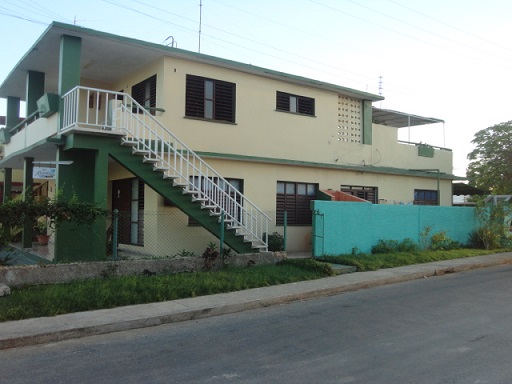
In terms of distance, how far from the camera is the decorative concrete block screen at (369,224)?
1410 cm

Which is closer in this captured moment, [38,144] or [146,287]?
[146,287]

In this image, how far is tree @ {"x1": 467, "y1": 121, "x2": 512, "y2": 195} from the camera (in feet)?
80.5

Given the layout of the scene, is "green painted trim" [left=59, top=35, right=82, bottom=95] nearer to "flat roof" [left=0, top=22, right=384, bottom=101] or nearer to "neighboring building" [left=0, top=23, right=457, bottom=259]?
"neighboring building" [left=0, top=23, right=457, bottom=259]

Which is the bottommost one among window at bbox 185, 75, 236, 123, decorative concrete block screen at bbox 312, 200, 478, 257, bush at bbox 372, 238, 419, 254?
bush at bbox 372, 238, 419, 254

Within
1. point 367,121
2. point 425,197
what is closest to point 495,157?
point 425,197

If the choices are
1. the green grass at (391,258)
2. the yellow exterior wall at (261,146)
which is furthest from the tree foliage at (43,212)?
the green grass at (391,258)

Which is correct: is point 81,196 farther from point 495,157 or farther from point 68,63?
point 495,157

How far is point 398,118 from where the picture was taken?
2319cm

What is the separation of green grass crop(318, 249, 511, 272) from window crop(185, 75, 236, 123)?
222 inches

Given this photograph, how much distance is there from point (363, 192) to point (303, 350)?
13713 millimetres

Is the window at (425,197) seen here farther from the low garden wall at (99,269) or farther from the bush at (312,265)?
the low garden wall at (99,269)

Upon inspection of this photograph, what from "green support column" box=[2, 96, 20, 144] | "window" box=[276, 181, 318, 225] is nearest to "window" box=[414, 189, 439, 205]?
"window" box=[276, 181, 318, 225]

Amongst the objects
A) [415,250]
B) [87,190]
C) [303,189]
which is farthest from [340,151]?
[87,190]

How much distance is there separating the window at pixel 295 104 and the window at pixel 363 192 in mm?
3228
